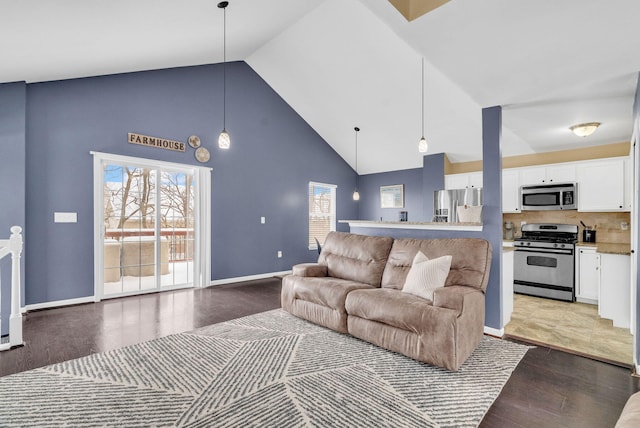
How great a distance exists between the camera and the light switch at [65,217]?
3.97 meters

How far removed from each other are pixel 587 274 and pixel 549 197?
1.28 meters

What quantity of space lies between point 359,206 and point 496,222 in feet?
17.5

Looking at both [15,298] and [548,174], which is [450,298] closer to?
[15,298]

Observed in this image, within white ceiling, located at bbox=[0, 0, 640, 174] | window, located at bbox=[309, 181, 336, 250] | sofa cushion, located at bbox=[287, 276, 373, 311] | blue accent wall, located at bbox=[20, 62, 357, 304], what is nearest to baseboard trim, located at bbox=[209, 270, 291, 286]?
blue accent wall, located at bbox=[20, 62, 357, 304]

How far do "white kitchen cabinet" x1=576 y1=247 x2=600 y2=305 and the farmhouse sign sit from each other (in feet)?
20.6

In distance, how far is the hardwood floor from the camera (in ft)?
6.24

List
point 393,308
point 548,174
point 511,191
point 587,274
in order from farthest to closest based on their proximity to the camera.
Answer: point 511,191 < point 548,174 < point 587,274 < point 393,308

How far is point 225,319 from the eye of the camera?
3.61 meters

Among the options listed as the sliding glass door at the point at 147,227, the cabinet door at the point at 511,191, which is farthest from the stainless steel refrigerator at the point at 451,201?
the sliding glass door at the point at 147,227

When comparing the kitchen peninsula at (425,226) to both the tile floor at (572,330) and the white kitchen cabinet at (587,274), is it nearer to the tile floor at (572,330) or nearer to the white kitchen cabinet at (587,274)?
the tile floor at (572,330)

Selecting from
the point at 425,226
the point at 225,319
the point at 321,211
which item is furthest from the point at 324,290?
the point at 321,211

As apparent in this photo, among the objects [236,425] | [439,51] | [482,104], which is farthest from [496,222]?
[236,425]

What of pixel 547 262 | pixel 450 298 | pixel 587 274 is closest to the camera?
pixel 450 298

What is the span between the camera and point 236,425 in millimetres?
1722
